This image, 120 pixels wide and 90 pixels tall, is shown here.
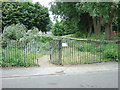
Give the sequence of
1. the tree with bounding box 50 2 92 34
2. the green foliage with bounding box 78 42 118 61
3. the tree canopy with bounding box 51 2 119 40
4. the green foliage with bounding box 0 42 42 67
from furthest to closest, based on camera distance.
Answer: the tree with bounding box 50 2 92 34 → the tree canopy with bounding box 51 2 119 40 → the green foliage with bounding box 78 42 118 61 → the green foliage with bounding box 0 42 42 67

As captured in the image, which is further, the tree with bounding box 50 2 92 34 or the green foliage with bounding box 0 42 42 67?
the tree with bounding box 50 2 92 34

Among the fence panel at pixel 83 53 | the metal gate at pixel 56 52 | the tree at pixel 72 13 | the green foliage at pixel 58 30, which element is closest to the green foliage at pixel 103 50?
the fence panel at pixel 83 53

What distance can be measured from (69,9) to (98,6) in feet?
24.0

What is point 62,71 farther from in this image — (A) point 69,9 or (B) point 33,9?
(B) point 33,9

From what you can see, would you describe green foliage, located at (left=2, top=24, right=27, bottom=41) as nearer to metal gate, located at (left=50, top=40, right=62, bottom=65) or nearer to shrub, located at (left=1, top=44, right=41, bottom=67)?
shrub, located at (left=1, top=44, right=41, bottom=67)

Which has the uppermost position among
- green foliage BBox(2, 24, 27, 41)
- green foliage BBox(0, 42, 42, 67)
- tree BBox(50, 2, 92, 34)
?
tree BBox(50, 2, 92, 34)

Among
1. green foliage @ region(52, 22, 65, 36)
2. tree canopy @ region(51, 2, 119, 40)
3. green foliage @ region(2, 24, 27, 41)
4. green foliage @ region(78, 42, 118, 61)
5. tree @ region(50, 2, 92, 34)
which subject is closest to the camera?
green foliage @ region(78, 42, 118, 61)

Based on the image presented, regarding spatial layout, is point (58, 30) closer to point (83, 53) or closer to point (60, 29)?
point (60, 29)

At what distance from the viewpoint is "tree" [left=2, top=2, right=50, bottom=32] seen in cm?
2612

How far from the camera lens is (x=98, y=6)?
1041 centimetres

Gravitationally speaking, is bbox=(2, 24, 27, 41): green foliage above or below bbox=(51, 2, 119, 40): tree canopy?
below

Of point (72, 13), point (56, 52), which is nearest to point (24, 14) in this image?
point (72, 13)

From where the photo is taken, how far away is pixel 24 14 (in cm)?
2750

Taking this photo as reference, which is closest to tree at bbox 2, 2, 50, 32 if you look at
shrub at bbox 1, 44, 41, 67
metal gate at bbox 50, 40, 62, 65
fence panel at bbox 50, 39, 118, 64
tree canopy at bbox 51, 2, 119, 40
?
tree canopy at bbox 51, 2, 119, 40
